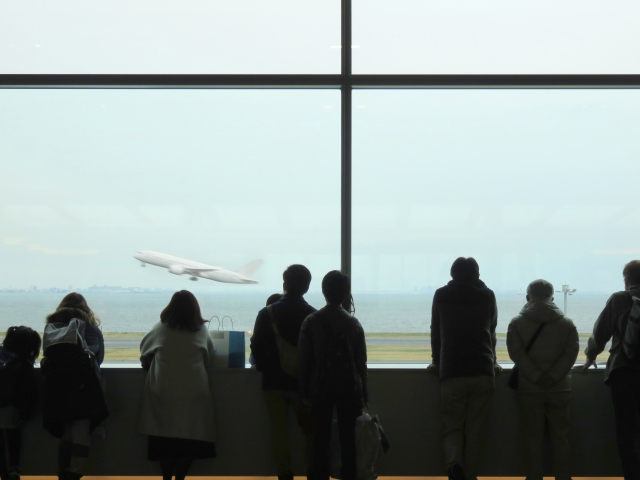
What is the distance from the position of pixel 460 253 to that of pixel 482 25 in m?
1.61

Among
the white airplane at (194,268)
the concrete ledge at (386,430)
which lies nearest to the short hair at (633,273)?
the concrete ledge at (386,430)

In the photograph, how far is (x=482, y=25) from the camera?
160 inches

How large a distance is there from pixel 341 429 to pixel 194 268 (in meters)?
1.58

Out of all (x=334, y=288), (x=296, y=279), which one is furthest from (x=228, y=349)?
(x=334, y=288)

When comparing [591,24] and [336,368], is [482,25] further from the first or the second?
[336,368]

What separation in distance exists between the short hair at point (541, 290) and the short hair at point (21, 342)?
9.40 ft

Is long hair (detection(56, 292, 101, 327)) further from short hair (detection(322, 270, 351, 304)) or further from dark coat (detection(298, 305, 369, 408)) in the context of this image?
short hair (detection(322, 270, 351, 304))

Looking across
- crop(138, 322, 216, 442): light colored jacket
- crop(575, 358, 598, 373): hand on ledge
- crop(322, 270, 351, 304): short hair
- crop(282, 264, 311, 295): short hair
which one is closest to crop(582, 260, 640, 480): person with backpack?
crop(575, 358, 598, 373): hand on ledge

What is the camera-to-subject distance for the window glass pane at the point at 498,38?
4.01m

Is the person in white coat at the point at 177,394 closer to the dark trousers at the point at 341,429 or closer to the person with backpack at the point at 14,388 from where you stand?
the person with backpack at the point at 14,388

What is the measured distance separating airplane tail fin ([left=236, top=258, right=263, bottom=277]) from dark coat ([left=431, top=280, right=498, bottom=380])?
1.36 m

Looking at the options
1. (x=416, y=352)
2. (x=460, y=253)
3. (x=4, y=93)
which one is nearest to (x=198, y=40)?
(x=4, y=93)

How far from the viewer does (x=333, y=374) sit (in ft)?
9.47

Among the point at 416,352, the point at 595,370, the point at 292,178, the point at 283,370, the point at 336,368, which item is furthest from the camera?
the point at 292,178
